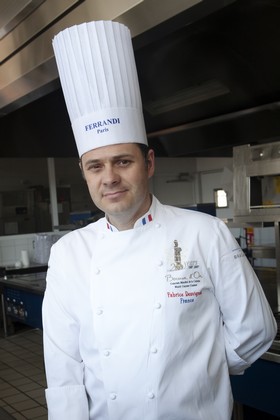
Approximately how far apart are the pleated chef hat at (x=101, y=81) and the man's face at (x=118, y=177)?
0.10 feet

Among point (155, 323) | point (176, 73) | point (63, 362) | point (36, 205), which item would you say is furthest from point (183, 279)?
point (36, 205)

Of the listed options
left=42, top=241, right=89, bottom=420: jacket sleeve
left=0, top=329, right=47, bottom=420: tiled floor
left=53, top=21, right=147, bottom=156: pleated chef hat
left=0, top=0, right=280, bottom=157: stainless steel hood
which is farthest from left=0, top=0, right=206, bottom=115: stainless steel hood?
left=0, top=329, right=47, bottom=420: tiled floor

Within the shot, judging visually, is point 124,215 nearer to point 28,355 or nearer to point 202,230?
point 202,230

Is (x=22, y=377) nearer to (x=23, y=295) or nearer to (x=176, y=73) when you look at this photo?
(x=23, y=295)

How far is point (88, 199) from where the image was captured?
25.5ft

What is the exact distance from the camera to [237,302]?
128 cm

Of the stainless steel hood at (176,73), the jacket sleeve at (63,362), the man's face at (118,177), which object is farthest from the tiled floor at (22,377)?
the man's face at (118,177)

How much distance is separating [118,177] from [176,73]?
143cm

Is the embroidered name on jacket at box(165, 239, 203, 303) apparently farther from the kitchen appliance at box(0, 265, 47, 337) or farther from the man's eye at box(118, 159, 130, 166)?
the kitchen appliance at box(0, 265, 47, 337)

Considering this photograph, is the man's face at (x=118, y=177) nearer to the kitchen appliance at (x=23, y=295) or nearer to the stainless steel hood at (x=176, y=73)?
the stainless steel hood at (x=176, y=73)

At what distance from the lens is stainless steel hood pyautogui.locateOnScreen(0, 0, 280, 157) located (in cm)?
155

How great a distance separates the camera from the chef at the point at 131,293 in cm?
125

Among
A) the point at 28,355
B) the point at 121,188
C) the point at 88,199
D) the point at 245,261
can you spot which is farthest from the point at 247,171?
the point at 88,199

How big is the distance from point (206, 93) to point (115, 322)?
1.74m
